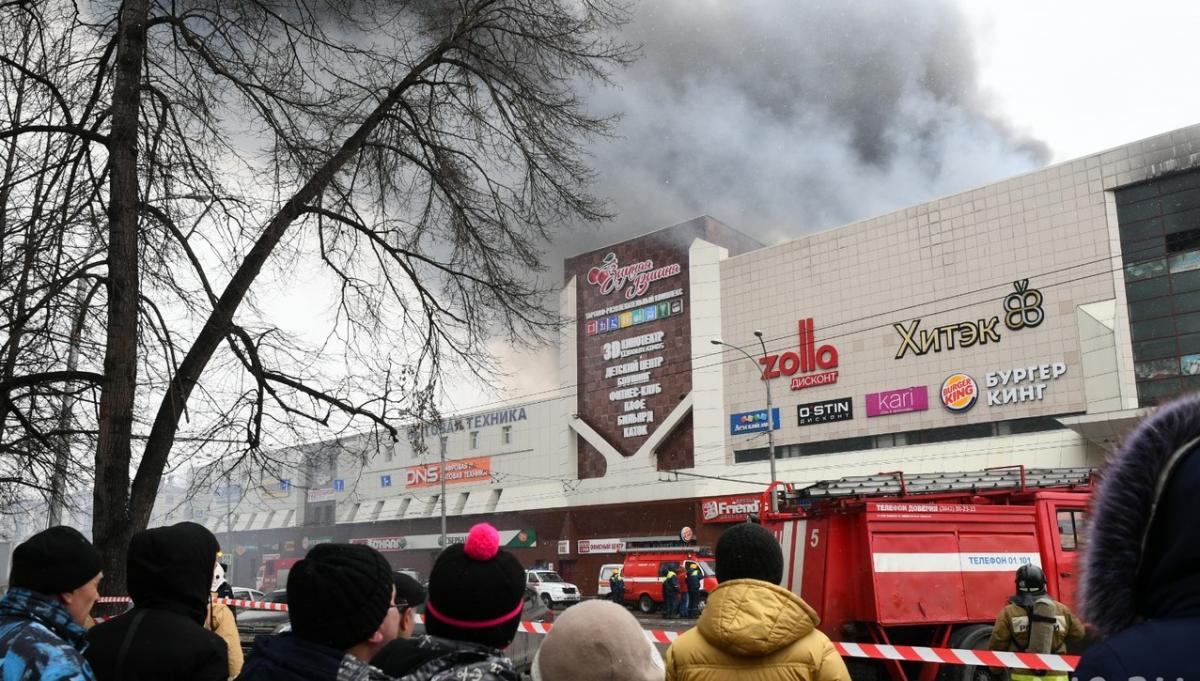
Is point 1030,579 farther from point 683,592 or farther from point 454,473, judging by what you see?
point 454,473

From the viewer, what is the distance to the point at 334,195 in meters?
10.7

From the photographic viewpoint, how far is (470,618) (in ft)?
8.23

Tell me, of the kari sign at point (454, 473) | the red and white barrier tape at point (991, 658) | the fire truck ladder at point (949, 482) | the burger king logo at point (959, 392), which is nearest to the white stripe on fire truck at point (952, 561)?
the fire truck ladder at point (949, 482)

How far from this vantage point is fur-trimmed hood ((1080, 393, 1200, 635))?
1282 millimetres

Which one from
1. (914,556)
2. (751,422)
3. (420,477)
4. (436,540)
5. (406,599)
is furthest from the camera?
(420,477)

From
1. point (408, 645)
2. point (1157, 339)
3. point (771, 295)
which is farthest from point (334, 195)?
point (771, 295)

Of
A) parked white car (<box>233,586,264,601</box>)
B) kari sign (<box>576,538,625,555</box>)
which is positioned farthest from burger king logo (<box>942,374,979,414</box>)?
parked white car (<box>233,586,264,601</box>)

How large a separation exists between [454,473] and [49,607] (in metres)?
56.0

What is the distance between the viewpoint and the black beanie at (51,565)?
3363 mm

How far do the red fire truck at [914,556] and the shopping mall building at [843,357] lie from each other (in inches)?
595

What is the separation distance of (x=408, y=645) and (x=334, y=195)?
875 centimetres

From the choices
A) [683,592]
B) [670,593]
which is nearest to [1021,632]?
[670,593]

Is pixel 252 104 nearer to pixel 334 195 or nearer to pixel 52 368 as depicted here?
pixel 334 195

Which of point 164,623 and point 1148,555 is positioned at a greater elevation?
point 1148,555
